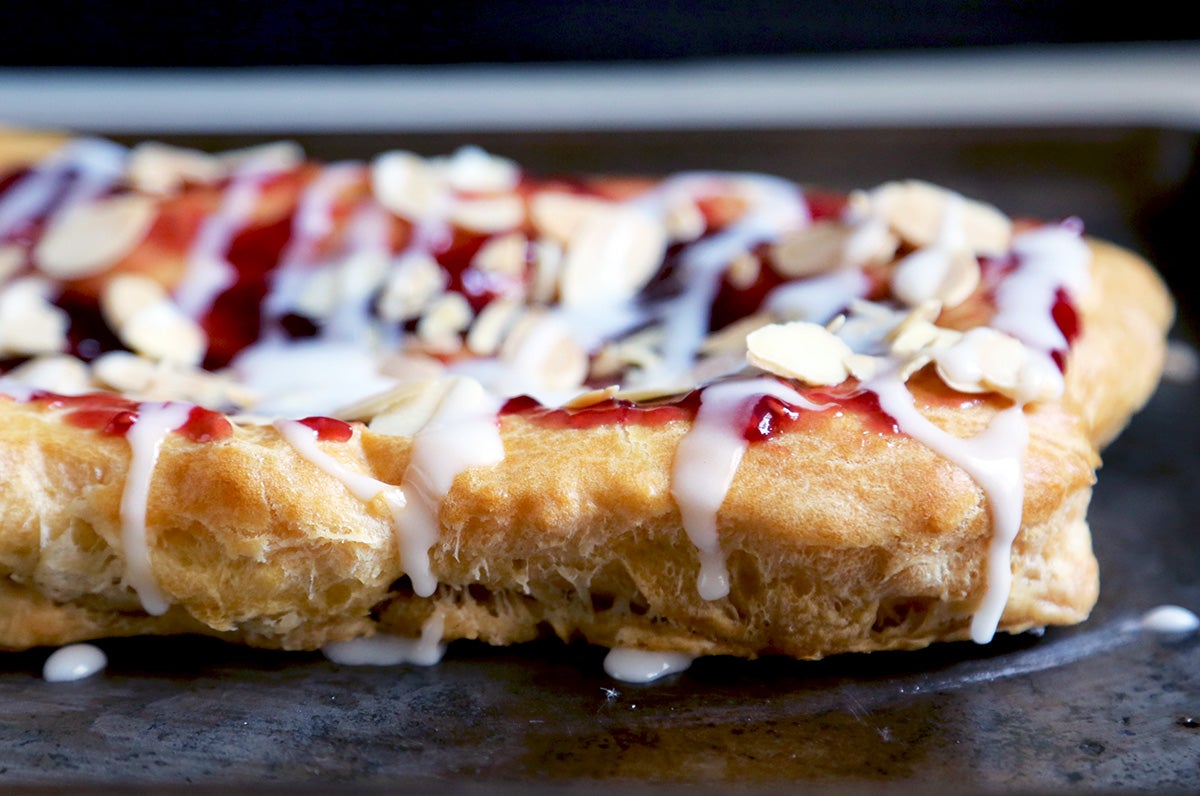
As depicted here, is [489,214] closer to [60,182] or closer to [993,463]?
[60,182]

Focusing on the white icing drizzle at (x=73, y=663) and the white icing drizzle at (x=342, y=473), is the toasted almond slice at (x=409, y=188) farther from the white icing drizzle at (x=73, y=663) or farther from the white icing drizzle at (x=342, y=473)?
the white icing drizzle at (x=73, y=663)

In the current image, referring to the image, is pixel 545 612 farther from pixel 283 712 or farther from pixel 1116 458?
pixel 1116 458

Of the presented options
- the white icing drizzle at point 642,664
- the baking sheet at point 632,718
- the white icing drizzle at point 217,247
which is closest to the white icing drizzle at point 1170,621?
the baking sheet at point 632,718

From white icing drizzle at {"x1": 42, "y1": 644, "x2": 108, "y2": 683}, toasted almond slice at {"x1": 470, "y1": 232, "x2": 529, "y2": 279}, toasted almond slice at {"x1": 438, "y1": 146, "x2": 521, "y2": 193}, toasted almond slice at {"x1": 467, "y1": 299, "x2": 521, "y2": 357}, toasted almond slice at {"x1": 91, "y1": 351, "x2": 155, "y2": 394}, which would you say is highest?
toasted almond slice at {"x1": 438, "y1": 146, "x2": 521, "y2": 193}

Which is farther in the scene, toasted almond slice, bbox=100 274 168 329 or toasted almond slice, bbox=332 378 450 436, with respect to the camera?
toasted almond slice, bbox=100 274 168 329

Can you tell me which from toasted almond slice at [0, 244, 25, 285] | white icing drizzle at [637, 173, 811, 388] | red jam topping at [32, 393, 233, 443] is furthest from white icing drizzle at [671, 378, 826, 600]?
toasted almond slice at [0, 244, 25, 285]

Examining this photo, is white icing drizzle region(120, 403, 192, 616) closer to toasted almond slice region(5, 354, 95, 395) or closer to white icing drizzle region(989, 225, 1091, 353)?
toasted almond slice region(5, 354, 95, 395)
